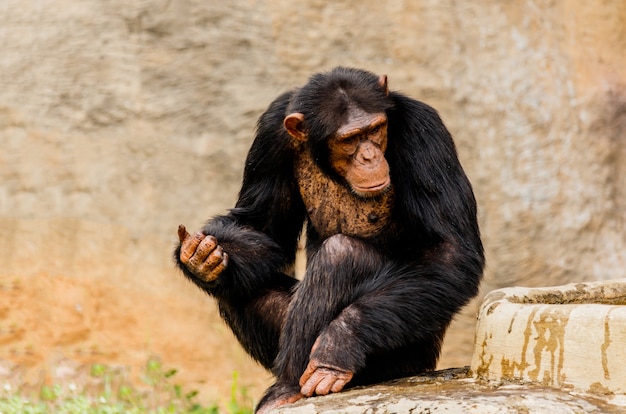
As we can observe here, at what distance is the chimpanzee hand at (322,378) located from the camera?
12.0 feet

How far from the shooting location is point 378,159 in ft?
13.5

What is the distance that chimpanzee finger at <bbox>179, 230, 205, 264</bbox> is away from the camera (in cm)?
419

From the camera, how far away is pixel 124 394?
639cm

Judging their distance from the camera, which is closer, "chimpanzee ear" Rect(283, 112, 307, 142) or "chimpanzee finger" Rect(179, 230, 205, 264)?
"chimpanzee finger" Rect(179, 230, 205, 264)

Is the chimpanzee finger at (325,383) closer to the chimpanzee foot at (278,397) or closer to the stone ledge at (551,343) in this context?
the chimpanzee foot at (278,397)

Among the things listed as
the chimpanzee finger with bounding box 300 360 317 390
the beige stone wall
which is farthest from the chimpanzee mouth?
the beige stone wall

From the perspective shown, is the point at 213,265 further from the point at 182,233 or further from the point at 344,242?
the point at 344,242

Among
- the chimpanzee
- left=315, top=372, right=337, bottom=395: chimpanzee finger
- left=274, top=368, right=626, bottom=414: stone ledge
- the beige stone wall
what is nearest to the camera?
left=274, top=368, right=626, bottom=414: stone ledge

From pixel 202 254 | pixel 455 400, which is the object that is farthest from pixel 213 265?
pixel 455 400

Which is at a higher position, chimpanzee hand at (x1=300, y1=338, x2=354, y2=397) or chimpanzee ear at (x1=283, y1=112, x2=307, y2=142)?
chimpanzee ear at (x1=283, y1=112, x2=307, y2=142)

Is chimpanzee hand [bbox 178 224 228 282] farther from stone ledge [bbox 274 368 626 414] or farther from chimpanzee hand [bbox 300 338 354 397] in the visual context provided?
stone ledge [bbox 274 368 626 414]

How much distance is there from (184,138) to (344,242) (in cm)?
285

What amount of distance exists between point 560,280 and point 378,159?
9.87 ft

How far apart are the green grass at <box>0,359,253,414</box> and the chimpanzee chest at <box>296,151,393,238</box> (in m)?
2.24
